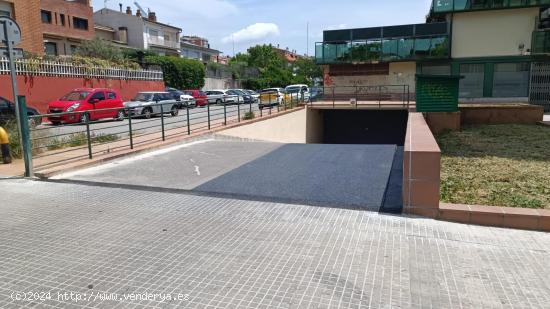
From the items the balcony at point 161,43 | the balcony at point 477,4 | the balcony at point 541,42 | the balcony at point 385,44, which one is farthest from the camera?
the balcony at point 161,43

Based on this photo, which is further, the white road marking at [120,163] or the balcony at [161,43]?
the balcony at [161,43]

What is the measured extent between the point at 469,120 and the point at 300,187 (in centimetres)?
1044

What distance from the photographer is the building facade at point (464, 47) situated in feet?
95.2

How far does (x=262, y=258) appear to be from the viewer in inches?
161

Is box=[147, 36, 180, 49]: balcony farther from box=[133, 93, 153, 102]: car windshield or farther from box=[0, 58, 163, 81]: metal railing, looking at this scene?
box=[133, 93, 153, 102]: car windshield

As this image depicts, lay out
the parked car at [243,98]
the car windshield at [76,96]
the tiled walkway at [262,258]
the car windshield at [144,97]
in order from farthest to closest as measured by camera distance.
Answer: the car windshield at [144,97] < the car windshield at [76,96] < the parked car at [243,98] < the tiled walkway at [262,258]

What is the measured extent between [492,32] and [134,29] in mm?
41150

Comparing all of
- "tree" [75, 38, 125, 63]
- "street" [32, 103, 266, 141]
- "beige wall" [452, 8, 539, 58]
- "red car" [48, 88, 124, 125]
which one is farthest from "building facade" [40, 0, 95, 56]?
"beige wall" [452, 8, 539, 58]

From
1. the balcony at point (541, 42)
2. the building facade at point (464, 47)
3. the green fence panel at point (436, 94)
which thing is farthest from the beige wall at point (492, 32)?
the green fence panel at point (436, 94)

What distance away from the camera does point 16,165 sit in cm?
880

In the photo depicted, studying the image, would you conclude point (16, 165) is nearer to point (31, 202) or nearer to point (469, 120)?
point (31, 202)

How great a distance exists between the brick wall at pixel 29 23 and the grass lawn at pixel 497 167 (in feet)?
95.5

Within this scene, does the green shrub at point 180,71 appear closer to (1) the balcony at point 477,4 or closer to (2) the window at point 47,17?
(2) the window at point 47,17

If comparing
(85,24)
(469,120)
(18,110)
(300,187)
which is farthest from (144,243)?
(85,24)
